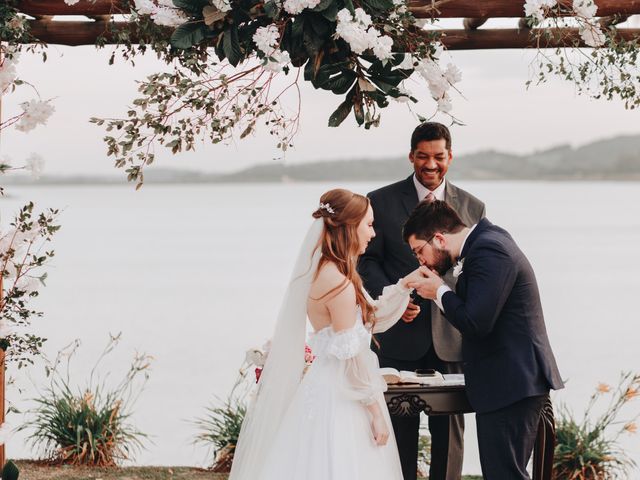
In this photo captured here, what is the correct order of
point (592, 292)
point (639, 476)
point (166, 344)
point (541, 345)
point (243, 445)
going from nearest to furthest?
point (541, 345)
point (243, 445)
point (639, 476)
point (166, 344)
point (592, 292)

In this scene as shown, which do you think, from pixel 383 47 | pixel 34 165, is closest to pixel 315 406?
pixel 383 47

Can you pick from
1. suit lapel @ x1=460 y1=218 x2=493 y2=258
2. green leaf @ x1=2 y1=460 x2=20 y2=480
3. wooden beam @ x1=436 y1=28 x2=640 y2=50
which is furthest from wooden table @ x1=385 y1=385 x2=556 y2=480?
wooden beam @ x1=436 y1=28 x2=640 y2=50

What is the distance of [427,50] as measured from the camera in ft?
12.2

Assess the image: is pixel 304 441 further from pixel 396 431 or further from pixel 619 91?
pixel 619 91

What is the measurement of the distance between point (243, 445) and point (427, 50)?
178 centimetres

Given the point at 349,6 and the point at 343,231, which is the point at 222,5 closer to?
the point at 349,6

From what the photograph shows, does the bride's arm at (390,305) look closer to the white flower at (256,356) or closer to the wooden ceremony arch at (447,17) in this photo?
the white flower at (256,356)

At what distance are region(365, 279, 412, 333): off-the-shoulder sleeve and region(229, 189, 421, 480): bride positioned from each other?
0.61ft

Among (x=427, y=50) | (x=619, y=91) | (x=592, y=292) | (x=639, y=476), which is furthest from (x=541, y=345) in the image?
(x=592, y=292)

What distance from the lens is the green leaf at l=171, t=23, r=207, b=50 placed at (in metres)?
3.59

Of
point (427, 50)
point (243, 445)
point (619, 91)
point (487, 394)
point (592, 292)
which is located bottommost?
point (243, 445)

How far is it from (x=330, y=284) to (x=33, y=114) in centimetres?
166

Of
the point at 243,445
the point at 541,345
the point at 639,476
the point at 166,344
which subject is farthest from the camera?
the point at 166,344

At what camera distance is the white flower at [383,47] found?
11.3 feet
